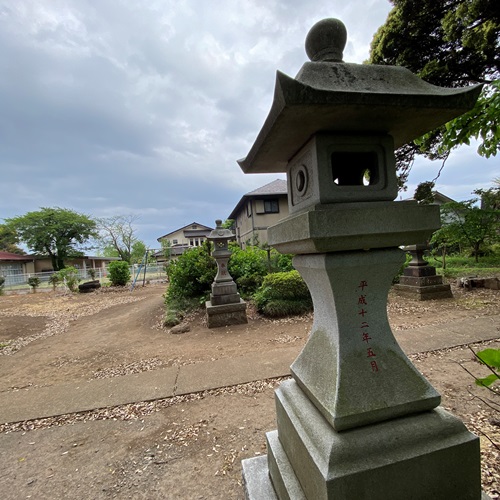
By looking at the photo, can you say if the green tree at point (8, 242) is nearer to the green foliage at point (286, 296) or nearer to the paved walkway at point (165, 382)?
the green foliage at point (286, 296)

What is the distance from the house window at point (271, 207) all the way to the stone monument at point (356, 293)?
58.3 ft

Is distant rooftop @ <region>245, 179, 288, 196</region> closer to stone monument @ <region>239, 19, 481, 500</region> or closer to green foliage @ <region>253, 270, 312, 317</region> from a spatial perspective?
green foliage @ <region>253, 270, 312, 317</region>

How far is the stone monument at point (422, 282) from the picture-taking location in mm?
7008

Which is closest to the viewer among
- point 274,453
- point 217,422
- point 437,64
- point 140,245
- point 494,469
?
point 274,453

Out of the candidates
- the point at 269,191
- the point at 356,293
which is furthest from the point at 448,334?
the point at 269,191

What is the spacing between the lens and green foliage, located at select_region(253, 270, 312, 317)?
655 cm

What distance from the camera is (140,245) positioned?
3322 cm

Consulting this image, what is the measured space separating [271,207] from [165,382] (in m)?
16.8

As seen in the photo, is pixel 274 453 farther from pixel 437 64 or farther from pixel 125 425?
pixel 437 64

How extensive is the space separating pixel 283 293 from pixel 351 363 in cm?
542

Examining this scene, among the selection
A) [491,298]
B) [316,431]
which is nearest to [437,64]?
[491,298]

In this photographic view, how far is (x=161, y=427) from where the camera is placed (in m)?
2.64

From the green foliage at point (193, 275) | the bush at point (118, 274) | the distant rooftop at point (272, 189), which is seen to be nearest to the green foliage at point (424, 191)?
the green foliage at point (193, 275)

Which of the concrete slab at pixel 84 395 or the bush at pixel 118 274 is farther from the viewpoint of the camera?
the bush at pixel 118 274
